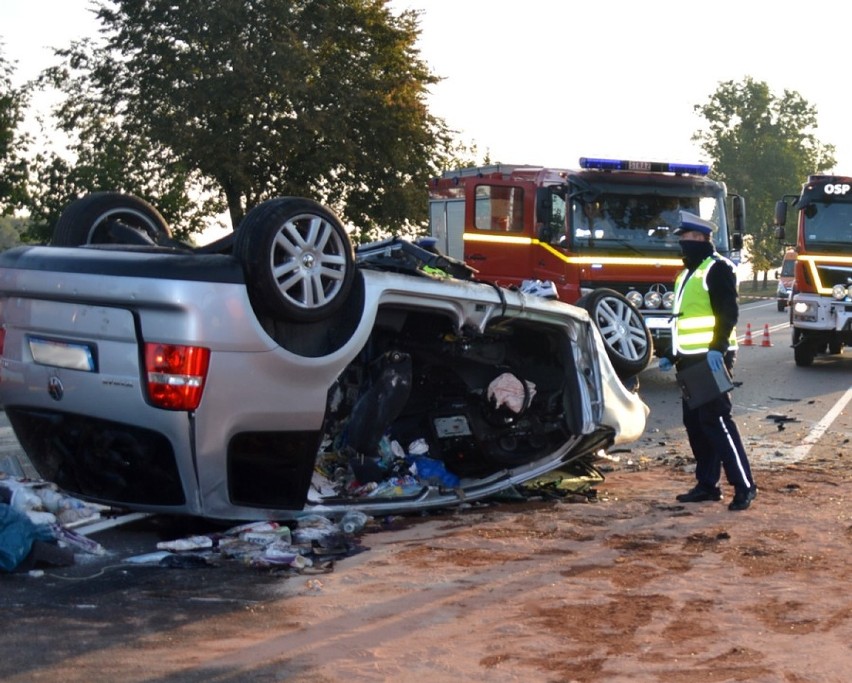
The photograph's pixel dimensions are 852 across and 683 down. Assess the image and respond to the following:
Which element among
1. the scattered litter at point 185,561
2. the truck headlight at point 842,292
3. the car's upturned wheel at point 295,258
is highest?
the car's upturned wheel at point 295,258

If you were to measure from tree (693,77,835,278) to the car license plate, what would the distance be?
8156 centimetres

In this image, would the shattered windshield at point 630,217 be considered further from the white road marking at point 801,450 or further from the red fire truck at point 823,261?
the red fire truck at point 823,261

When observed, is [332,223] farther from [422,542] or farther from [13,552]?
[13,552]

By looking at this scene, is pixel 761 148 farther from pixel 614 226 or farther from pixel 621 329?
pixel 621 329

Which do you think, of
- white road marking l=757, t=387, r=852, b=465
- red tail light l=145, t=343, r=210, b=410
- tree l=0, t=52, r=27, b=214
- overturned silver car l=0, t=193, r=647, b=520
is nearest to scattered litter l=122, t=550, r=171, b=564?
overturned silver car l=0, t=193, r=647, b=520

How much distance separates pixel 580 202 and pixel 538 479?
8.04 meters

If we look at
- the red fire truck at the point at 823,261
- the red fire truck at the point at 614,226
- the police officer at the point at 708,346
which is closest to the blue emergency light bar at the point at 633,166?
the red fire truck at the point at 614,226

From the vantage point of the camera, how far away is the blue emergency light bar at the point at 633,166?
15812 millimetres

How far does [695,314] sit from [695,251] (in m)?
0.39

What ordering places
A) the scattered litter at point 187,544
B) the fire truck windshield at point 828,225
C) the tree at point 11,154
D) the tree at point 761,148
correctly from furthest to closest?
the tree at point 761,148
the tree at point 11,154
the fire truck windshield at point 828,225
the scattered litter at point 187,544

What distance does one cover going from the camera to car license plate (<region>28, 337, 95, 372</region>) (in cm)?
617

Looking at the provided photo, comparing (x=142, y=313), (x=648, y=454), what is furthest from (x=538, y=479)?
(x=142, y=313)

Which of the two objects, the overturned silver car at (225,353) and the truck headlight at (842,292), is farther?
the truck headlight at (842,292)

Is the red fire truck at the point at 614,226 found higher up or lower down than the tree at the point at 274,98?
lower down
